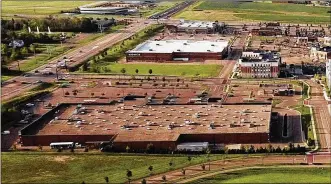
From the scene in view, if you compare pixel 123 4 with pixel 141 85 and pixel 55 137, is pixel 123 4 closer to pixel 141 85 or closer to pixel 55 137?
pixel 141 85

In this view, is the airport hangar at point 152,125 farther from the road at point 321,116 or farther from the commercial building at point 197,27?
the commercial building at point 197,27

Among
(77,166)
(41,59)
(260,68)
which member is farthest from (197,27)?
(77,166)

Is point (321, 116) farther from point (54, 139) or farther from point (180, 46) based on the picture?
point (180, 46)

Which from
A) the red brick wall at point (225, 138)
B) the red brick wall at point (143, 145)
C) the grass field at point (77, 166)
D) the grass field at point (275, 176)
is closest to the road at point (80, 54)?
the grass field at point (77, 166)

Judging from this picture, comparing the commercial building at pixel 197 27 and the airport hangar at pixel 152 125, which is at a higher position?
the commercial building at pixel 197 27

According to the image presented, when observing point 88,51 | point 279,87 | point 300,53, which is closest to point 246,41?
point 300,53

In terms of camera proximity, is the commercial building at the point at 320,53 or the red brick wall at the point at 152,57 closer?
the commercial building at the point at 320,53

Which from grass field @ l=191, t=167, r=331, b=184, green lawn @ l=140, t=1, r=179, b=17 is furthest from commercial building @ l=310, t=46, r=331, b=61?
green lawn @ l=140, t=1, r=179, b=17
